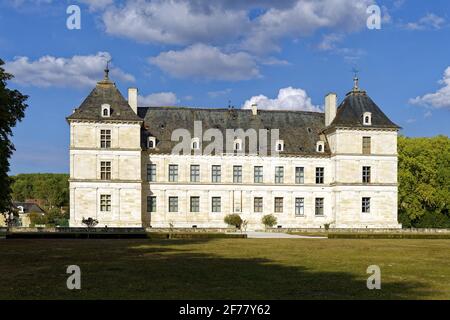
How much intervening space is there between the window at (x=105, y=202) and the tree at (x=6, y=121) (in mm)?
20934

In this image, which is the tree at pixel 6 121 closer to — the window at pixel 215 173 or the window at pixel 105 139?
the window at pixel 105 139

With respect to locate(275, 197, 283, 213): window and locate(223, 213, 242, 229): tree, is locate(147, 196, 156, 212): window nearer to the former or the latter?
locate(223, 213, 242, 229): tree

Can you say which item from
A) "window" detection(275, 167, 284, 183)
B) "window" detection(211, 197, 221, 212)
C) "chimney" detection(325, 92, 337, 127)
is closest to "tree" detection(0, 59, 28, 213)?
"window" detection(211, 197, 221, 212)

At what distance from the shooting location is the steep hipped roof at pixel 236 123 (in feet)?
177

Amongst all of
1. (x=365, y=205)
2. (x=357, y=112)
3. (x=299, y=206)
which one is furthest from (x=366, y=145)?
(x=299, y=206)

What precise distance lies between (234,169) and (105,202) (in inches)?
478

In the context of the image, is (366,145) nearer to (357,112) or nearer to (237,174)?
(357,112)

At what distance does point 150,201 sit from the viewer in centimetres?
5241

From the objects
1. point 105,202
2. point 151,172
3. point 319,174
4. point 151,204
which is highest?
point 151,172

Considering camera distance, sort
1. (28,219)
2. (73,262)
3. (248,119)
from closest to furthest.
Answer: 1. (73,262)
2. (248,119)
3. (28,219)

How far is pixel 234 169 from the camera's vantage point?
53.7m

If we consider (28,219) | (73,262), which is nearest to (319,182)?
(73,262)
